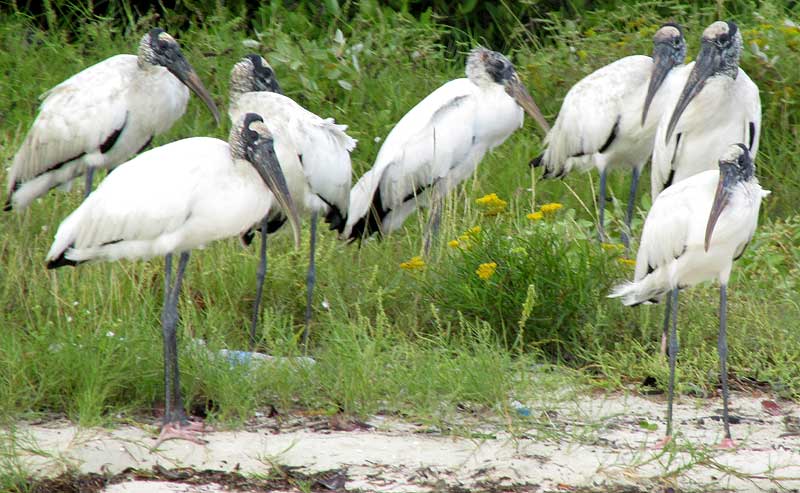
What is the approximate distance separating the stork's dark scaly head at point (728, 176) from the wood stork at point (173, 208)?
1.46 metres

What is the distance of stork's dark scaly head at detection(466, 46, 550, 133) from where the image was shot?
22.1 feet

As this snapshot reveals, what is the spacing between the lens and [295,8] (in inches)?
350

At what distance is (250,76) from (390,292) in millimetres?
1161

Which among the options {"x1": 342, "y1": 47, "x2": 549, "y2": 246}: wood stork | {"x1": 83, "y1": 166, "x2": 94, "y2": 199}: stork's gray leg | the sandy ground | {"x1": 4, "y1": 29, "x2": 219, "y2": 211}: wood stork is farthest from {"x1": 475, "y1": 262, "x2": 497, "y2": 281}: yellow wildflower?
{"x1": 83, "y1": 166, "x2": 94, "y2": 199}: stork's gray leg

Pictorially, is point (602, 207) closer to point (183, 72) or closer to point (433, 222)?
point (433, 222)

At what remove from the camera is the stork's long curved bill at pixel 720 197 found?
4246 mm

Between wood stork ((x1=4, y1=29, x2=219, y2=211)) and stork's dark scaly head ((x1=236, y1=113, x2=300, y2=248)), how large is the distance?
1.77m

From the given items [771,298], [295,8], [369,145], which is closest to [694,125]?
[771,298]

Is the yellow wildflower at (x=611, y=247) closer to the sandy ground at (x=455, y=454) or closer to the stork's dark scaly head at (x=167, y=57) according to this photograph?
the sandy ground at (x=455, y=454)

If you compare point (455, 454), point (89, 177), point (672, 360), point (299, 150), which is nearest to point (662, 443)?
point (672, 360)

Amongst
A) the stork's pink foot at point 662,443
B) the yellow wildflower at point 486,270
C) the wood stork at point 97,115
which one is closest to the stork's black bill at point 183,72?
the wood stork at point 97,115

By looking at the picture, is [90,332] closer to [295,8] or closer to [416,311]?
[416,311]

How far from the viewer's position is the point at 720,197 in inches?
169

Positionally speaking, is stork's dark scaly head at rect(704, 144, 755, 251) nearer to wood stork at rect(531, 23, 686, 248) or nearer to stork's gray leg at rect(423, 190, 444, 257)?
stork's gray leg at rect(423, 190, 444, 257)
